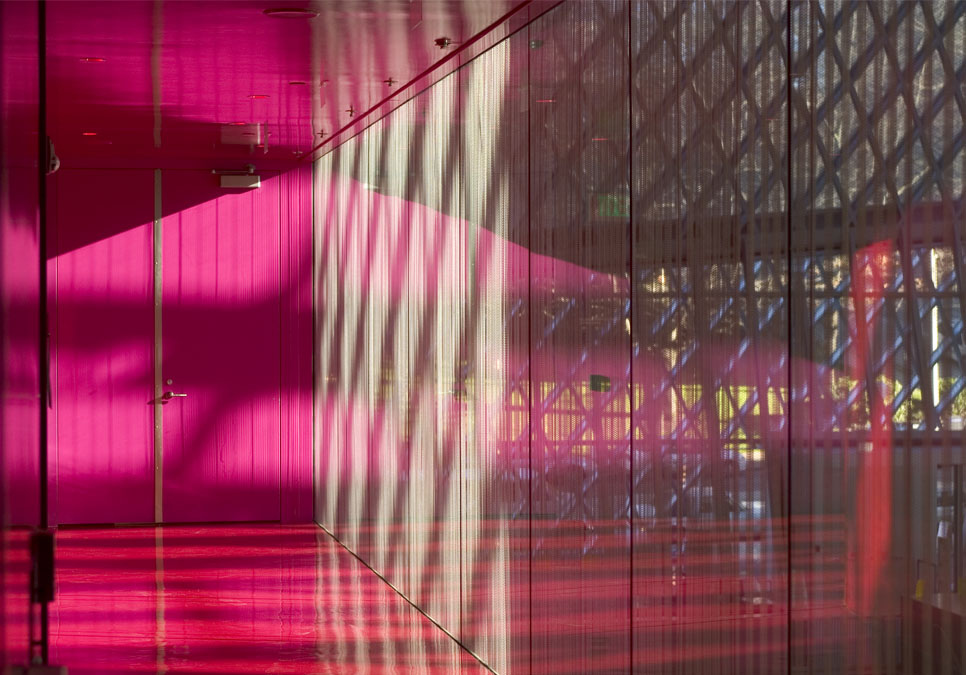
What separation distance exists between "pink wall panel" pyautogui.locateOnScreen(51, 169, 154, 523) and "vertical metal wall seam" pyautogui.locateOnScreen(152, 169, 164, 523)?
0.05 metres

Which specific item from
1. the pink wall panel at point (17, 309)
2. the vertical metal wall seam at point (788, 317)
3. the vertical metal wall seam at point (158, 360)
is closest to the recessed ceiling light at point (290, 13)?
the vertical metal wall seam at point (788, 317)

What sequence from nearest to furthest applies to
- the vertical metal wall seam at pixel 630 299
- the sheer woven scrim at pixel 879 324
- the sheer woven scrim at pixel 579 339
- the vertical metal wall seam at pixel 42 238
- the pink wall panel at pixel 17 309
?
the pink wall panel at pixel 17 309
the vertical metal wall seam at pixel 42 238
the sheer woven scrim at pixel 879 324
the vertical metal wall seam at pixel 630 299
the sheer woven scrim at pixel 579 339

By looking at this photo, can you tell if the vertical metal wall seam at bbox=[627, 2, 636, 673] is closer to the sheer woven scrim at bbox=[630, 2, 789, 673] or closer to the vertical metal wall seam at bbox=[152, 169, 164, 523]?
the sheer woven scrim at bbox=[630, 2, 789, 673]

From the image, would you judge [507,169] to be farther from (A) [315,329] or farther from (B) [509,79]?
(A) [315,329]

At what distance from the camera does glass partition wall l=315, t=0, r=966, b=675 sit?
242cm

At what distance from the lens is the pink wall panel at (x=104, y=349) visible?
9.32 m

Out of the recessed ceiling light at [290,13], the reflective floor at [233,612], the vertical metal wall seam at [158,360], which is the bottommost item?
the reflective floor at [233,612]

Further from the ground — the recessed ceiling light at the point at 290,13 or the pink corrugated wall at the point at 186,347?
the recessed ceiling light at the point at 290,13

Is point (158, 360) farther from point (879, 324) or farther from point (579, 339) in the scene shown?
point (879, 324)

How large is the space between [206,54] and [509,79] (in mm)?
1594

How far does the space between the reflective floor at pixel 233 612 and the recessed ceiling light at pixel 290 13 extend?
9.18ft

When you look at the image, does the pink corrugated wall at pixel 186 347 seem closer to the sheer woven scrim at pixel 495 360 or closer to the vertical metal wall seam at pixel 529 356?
the sheer woven scrim at pixel 495 360

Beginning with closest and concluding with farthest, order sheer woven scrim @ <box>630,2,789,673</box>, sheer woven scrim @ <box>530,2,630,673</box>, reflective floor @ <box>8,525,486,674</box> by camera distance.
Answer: sheer woven scrim @ <box>630,2,789,673</box>
sheer woven scrim @ <box>530,2,630,673</box>
reflective floor @ <box>8,525,486,674</box>

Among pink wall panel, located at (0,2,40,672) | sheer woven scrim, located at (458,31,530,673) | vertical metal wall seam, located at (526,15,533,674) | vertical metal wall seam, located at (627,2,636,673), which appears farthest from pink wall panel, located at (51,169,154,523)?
pink wall panel, located at (0,2,40,672)
